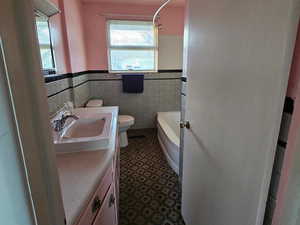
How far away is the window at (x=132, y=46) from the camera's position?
10.3ft

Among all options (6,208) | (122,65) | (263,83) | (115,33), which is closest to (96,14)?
(115,33)

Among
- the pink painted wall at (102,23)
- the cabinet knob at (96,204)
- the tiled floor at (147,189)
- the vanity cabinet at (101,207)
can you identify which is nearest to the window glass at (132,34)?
the pink painted wall at (102,23)

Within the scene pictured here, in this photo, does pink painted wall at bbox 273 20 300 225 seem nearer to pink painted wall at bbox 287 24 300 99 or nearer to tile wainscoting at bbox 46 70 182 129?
pink painted wall at bbox 287 24 300 99

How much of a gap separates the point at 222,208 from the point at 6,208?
92 cm

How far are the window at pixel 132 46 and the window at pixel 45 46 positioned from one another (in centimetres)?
159

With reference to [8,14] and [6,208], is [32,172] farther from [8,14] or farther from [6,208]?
[8,14]

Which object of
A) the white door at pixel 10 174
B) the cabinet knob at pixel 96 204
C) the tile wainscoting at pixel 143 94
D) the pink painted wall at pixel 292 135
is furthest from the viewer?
the tile wainscoting at pixel 143 94

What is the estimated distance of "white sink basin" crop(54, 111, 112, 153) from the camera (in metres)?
1.08

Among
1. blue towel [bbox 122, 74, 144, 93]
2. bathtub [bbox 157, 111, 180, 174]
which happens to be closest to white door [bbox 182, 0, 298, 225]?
bathtub [bbox 157, 111, 180, 174]

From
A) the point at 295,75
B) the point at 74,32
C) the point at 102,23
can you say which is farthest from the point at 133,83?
the point at 295,75

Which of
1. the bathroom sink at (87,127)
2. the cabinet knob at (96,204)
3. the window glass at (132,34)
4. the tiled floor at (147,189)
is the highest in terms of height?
the window glass at (132,34)

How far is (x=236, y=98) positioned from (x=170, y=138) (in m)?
1.70

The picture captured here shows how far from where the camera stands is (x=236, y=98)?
765 millimetres

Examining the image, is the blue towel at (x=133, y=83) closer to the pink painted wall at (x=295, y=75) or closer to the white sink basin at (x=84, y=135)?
the white sink basin at (x=84, y=135)
